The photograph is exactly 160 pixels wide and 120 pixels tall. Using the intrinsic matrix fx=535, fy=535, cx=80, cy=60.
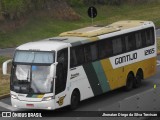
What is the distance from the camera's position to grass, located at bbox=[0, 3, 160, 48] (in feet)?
147

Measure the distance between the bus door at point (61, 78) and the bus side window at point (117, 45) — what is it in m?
3.93

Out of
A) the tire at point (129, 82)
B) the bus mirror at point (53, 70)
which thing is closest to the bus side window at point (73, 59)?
the bus mirror at point (53, 70)

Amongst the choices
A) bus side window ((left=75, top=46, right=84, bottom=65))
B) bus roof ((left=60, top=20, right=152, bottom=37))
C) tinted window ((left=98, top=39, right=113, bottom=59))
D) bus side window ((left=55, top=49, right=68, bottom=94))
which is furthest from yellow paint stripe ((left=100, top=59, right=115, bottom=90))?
bus side window ((left=55, top=49, right=68, bottom=94))

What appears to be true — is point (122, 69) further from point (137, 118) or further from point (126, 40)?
point (137, 118)

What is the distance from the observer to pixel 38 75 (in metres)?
20.2

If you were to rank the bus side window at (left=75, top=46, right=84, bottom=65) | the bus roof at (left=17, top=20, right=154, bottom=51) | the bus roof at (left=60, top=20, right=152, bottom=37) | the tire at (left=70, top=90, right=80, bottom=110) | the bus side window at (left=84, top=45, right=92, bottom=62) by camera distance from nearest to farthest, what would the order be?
the bus roof at (left=17, top=20, right=154, bottom=51), the tire at (left=70, top=90, right=80, bottom=110), the bus side window at (left=75, top=46, right=84, bottom=65), the bus side window at (left=84, top=45, right=92, bottom=62), the bus roof at (left=60, top=20, right=152, bottom=37)

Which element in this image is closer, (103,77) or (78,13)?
(103,77)

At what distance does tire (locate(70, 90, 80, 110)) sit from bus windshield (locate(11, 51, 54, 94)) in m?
1.62

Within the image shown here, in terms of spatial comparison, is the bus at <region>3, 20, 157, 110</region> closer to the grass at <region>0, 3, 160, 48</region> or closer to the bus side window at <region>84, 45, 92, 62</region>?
the bus side window at <region>84, 45, 92, 62</region>

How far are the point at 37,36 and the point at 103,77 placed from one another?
76.5ft

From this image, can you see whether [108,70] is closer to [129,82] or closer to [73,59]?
[129,82]

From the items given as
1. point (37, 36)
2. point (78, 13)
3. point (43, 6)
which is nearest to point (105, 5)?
point (78, 13)

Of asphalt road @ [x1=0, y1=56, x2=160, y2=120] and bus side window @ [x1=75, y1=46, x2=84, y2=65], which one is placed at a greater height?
bus side window @ [x1=75, y1=46, x2=84, y2=65]

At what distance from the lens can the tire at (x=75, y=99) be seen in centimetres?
2139
